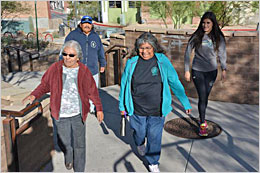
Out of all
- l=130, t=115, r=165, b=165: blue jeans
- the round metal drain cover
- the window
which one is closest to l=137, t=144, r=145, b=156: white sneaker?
l=130, t=115, r=165, b=165: blue jeans

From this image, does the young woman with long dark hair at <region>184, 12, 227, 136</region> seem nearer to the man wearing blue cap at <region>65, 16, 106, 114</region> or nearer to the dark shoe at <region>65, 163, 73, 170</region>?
the man wearing blue cap at <region>65, 16, 106, 114</region>

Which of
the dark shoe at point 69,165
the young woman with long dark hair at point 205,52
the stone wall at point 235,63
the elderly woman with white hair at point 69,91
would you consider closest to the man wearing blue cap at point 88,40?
the young woman with long dark hair at point 205,52

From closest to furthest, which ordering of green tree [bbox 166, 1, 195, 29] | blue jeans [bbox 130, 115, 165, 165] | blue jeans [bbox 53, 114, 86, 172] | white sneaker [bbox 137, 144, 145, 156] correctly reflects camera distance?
blue jeans [bbox 53, 114, 86, 172] → blue jeans [bbox 130, 115, 165, 165] → white sneaker [bbox 137, 144, 145, 156] → green tree [bbox 166, 1, 195, 29]

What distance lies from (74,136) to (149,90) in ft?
3.32

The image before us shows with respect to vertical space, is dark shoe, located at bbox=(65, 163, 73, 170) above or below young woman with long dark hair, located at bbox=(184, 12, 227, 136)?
below

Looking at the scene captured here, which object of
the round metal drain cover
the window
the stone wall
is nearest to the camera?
the round metal drain cover

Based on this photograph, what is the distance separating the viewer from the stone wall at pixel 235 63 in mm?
6137

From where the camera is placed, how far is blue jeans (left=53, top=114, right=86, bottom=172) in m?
3.42

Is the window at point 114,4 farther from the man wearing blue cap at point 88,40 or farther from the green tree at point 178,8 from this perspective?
the man wearing blue cap at point 88,40

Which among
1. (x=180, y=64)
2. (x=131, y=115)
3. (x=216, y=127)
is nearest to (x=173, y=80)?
(x=131, y=115)

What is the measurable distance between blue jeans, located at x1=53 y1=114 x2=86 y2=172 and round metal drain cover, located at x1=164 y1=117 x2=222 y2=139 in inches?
72.7

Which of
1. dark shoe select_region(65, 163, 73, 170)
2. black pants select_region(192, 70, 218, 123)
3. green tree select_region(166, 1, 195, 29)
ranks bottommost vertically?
dark shoe select_region(65, 163, 73, 170)

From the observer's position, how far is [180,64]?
6922 millimetres

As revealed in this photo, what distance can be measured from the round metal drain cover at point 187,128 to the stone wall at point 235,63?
4.67ft
